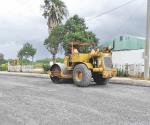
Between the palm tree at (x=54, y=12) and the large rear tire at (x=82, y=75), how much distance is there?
35.9 metres

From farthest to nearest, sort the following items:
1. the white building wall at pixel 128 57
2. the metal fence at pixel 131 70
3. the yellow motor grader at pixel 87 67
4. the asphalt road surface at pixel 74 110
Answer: the white building wall at pixel 128 57 < the metal fence at pixel 131 70 < the yellow motor grader at pixel 87 67 < the asphalt road surface at pixel 74 110

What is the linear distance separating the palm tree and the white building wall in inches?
555

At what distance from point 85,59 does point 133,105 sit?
8.37 meters

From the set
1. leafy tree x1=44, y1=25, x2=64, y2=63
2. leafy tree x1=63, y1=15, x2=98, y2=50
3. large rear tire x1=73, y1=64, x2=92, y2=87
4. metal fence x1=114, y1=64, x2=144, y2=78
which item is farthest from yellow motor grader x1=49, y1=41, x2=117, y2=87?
leafy tree x1=44, y1=25, x2=64, y2=63

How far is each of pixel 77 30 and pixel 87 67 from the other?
83.4ft

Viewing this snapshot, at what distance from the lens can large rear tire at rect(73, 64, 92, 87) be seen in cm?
1862

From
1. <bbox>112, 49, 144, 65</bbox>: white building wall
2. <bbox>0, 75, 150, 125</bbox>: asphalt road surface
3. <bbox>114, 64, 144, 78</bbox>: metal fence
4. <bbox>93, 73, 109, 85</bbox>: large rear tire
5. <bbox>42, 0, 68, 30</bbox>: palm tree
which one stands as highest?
<bbox>42, 0, 68, 30</bbox>: palm tree

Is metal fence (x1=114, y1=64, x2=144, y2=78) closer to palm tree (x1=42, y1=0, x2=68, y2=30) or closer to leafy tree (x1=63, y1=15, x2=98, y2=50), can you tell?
leafy tree (x1=63, y1=15, x2=98, y2=50)

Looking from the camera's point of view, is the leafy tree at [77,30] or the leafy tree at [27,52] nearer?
the leafy tree at [77,30]

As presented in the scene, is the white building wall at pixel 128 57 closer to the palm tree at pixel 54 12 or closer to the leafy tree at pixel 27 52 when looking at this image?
the palm tree at pixel 54 12

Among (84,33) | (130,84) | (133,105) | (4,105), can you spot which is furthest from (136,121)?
(84,33)

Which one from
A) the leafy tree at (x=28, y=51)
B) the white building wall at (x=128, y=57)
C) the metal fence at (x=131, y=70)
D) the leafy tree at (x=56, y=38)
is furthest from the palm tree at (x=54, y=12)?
the leafy tree at (x=28, y=51)

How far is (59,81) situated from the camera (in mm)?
21656

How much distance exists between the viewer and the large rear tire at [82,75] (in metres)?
18.6
